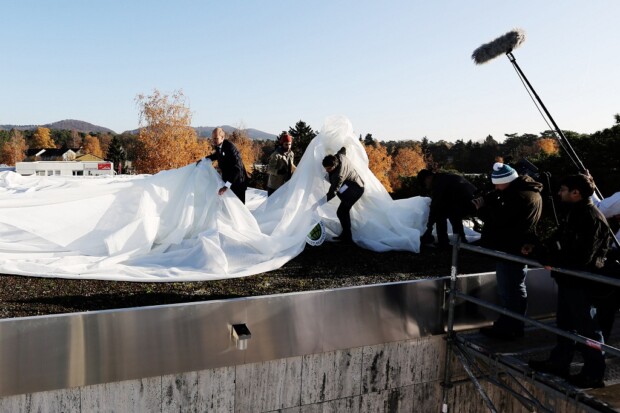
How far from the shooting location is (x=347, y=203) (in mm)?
8188

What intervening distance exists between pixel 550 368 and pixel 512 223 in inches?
54.1

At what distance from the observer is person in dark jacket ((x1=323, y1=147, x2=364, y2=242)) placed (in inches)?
316

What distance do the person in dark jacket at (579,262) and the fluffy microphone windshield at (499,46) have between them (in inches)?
111

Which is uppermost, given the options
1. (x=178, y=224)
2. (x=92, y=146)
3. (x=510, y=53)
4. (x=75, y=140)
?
(x=75, y=140)

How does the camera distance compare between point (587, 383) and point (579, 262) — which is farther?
point (587, 383)

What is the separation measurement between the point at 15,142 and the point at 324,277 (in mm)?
117065

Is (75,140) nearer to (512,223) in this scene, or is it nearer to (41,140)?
(41,140)

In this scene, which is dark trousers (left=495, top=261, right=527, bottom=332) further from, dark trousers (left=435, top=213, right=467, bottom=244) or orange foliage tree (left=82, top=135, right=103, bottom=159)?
orange foliage tree (left=82, top=135, right=103, bottom=159)

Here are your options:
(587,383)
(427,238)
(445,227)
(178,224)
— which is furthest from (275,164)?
(587,383)

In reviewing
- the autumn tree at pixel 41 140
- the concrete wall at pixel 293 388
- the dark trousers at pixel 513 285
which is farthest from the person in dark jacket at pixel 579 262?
the autumn tree at pixel 41 140

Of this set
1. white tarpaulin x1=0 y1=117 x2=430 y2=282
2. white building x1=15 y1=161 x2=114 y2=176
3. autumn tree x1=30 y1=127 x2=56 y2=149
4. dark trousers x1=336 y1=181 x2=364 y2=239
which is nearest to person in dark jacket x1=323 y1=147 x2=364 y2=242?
dark trousers x1=336 y1=181 x2=364 y2=239

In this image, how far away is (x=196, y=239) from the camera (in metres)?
7.19

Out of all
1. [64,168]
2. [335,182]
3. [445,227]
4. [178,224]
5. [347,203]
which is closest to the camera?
[178,224]

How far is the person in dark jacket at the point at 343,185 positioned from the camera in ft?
26.3
